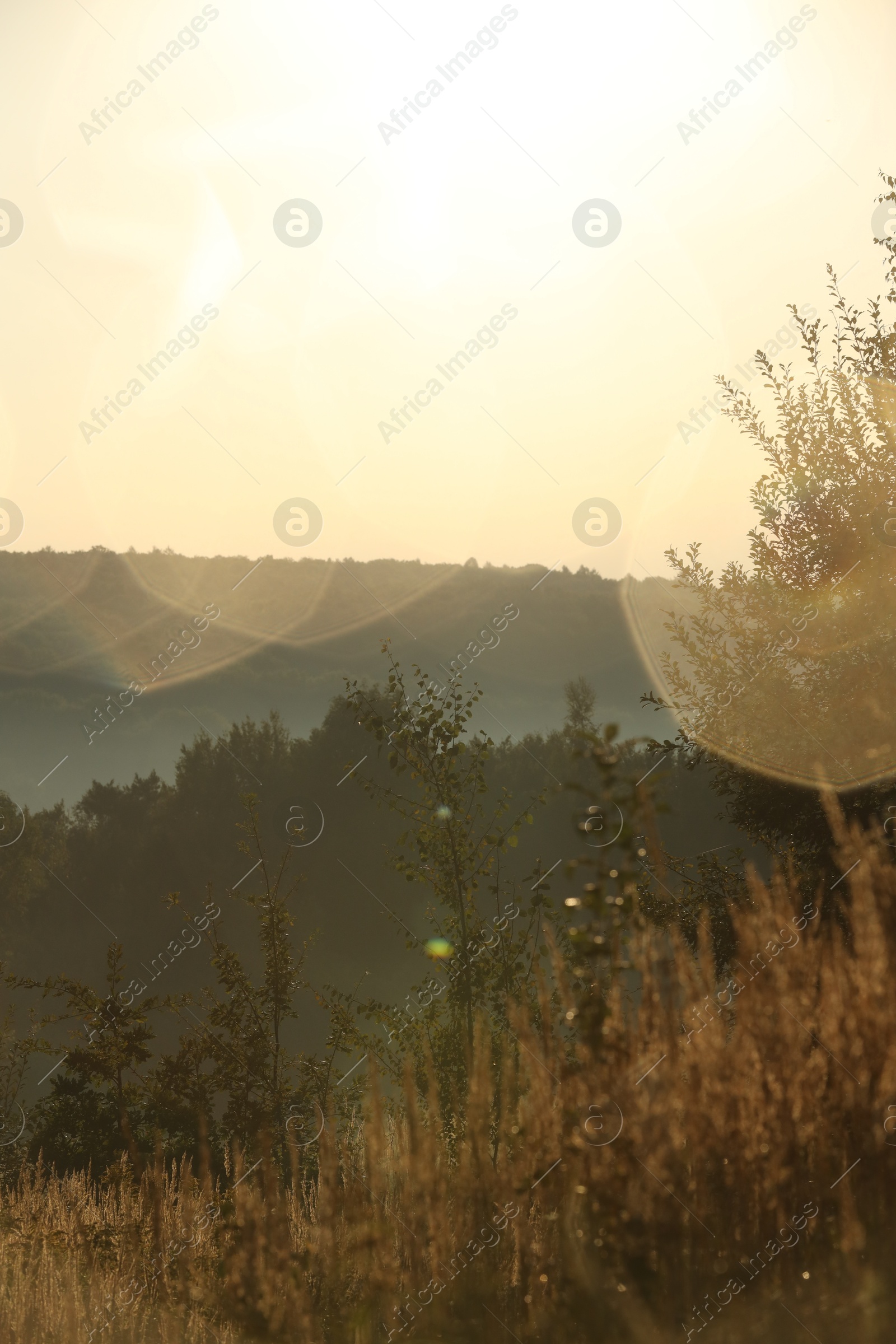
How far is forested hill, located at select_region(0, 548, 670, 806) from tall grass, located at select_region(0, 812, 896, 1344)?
53209 millimetres

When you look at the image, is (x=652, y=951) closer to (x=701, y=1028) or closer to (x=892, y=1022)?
(x=701, y=1028)

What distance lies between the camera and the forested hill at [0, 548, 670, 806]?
6084 cm

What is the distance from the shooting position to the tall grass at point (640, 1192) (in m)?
3.11

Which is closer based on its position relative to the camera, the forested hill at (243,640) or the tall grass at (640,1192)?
the tall grass at (640,1192)

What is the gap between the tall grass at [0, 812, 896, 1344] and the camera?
3.11 m

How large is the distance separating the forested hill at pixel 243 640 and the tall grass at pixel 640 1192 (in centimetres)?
5321

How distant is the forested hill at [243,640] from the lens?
60.8 meters

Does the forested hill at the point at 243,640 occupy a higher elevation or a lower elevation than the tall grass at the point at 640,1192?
higher

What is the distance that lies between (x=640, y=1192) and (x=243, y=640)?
230 feet

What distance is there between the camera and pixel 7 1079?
20.5m

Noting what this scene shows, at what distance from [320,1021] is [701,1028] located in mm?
47745

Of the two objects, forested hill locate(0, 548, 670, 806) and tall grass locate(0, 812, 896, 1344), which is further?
forested hill locate(0, 548, 670, 806)

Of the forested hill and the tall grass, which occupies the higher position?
the forested hill

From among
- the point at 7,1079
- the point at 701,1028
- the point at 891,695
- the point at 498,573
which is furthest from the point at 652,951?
the point at 498,573
